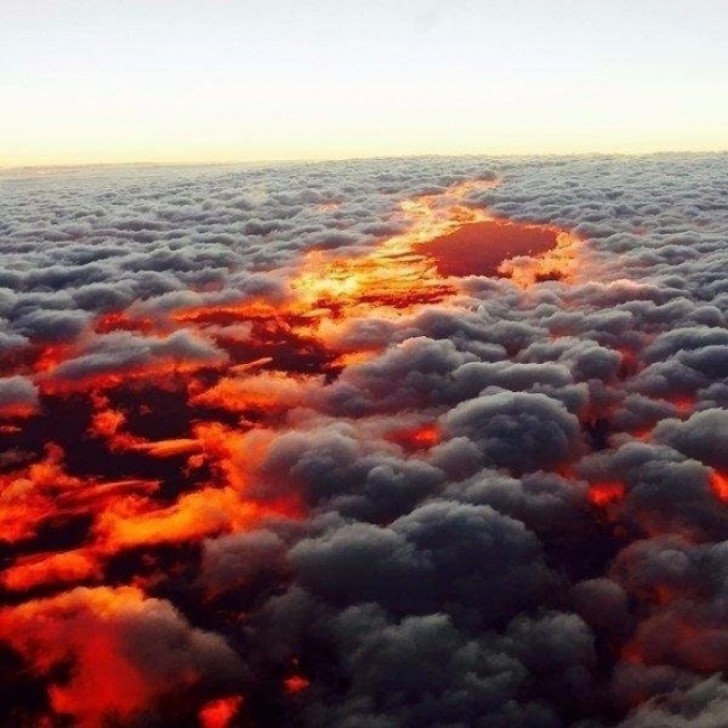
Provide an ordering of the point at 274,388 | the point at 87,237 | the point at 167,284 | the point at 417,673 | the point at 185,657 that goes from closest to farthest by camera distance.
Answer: the point at 417,673 < the point at 185,657 < the point at 274,388 < the point at 167,284 < the point at 87,237

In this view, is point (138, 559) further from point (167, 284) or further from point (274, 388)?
point (167, 284)

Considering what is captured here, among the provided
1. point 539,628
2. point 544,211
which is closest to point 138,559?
point 539,628

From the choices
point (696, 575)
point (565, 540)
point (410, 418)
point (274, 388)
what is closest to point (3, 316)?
point (274, 388)

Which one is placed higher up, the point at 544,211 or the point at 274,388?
the point at 544,211

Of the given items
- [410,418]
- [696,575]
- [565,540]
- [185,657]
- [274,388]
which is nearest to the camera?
[185,657]

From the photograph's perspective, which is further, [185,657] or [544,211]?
[544,211]

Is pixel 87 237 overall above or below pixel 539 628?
above

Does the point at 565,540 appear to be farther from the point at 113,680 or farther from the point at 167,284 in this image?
the point at 167,284

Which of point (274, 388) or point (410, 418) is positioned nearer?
point (410, 418)

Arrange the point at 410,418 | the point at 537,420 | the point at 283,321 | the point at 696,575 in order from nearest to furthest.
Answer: the point at 696,575 < the point at 537,420 < the point at 410,418 < the point at 283,321
